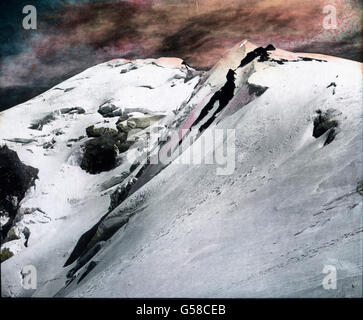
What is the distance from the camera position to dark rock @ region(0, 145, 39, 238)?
3.94 metres

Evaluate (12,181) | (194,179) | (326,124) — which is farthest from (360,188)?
(12,181)

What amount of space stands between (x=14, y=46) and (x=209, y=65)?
6.13ft

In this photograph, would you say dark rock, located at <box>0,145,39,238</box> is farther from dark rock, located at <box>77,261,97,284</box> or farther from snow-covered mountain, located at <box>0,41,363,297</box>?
dark rock, located at <box>77,261,97,284</box>

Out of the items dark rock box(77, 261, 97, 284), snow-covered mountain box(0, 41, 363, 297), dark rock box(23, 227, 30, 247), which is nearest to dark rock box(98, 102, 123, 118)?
snow-covered mountain box(0, 41, 363, 297)

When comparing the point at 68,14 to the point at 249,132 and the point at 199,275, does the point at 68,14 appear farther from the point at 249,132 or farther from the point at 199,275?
the point at 199,275

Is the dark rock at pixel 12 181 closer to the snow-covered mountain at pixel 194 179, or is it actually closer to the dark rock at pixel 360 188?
the snow-covered mountain at pixel 194 179

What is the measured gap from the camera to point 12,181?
13.1 ft

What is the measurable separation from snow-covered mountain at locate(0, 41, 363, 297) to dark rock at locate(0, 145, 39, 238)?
2.6 inches

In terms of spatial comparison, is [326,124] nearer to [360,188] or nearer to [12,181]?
[360,188]

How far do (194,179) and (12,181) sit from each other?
1.75 m

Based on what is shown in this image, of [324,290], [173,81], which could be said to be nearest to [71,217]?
[173,81]

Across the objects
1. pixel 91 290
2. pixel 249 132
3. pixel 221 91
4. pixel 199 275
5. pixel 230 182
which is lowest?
pixel 91 290

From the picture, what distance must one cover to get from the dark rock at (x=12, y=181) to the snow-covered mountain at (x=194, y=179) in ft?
0.21

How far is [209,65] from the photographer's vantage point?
3922 mm
